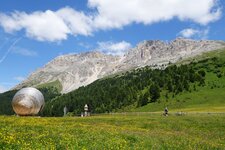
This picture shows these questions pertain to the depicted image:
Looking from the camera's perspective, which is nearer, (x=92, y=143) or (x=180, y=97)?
(x=92, y=143)

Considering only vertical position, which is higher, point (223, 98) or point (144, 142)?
point (223, 98)

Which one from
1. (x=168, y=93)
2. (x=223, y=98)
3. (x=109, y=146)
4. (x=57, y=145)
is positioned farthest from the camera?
(x=168, y=93)

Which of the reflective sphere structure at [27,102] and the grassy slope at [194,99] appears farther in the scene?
the grassy slope at [194,99]

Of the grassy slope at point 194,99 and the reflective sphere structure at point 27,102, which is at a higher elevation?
the grassy slope at point 194,99

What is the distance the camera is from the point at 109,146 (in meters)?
21.1

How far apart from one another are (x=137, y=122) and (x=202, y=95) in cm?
13386

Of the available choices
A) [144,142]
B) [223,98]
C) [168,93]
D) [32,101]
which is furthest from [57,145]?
[168,93]

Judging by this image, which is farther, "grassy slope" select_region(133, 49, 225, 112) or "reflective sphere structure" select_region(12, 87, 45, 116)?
"grassy slope" select_region(133, 49, 225, 112)

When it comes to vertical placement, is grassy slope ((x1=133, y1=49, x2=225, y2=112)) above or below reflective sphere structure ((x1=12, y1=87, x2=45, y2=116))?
above

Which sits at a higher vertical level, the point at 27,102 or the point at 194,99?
the point at 194,99

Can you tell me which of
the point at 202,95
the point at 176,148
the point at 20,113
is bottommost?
the point at 176,148

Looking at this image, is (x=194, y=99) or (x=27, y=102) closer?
(x=27, y=102)

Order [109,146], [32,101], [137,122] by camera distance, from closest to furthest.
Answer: [109,146]
[137,122]
[32,101]

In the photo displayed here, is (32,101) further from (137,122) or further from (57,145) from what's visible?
(57,145)
